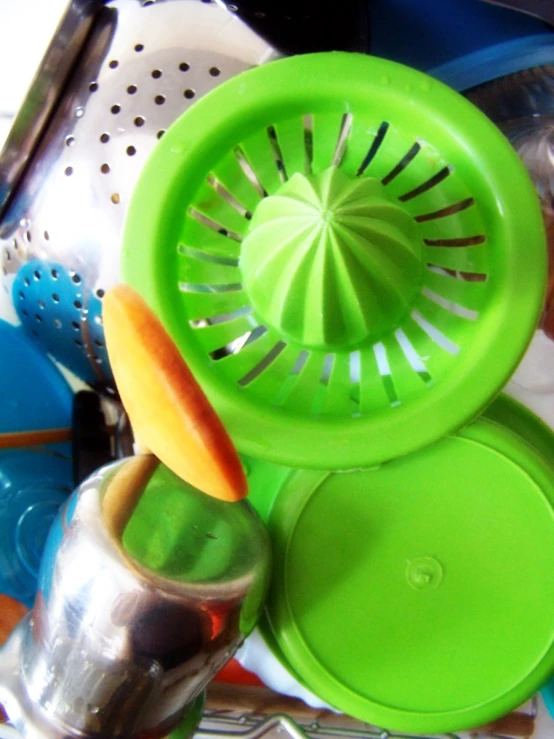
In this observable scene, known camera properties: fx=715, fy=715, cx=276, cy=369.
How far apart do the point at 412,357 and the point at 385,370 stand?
0.02 metres

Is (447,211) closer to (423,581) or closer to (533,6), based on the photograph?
(533,6)

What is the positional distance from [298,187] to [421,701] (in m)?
0.41

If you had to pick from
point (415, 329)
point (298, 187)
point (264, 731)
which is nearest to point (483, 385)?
point (415, 329)

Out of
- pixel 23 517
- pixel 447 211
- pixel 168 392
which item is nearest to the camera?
pixel 168 392

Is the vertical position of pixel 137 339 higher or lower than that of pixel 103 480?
higher

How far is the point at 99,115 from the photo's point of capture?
553mm

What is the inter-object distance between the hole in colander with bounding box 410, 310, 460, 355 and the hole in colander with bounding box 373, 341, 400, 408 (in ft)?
0.10

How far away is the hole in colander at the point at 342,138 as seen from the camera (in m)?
0.47

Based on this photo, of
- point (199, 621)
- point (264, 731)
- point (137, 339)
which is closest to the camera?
point (137, 339)

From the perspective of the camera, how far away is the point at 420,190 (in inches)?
19.0

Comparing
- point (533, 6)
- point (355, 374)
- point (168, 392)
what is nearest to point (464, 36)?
point (533, 6)


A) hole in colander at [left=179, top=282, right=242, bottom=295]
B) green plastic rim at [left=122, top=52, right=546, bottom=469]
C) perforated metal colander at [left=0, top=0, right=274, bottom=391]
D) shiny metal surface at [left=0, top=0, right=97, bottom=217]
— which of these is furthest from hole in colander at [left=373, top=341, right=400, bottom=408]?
shiny metal surface at [left=0, top=0, right=97, bottom=217]

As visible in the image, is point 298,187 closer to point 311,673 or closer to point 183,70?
point 183,70

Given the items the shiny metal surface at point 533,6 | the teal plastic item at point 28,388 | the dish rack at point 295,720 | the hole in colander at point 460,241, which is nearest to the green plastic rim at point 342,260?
the hole in colander at point 460,241
